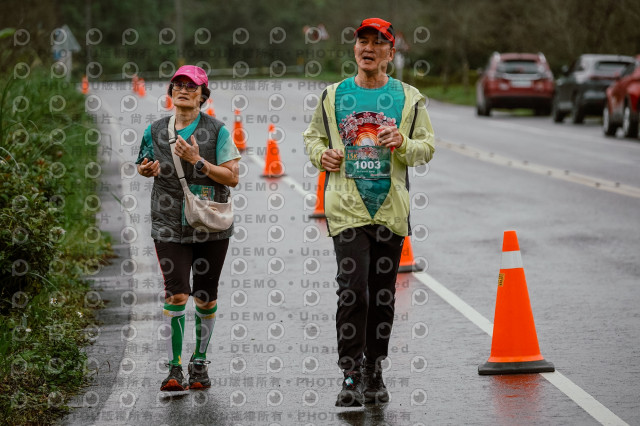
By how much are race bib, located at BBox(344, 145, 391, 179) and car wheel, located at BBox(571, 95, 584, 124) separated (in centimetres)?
2721

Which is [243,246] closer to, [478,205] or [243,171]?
[478,205]

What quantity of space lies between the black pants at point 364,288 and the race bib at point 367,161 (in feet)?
0.90

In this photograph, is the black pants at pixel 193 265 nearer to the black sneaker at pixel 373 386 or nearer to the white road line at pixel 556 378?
the black sneaker at pixel 373 386

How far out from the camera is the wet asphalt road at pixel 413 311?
6551mm

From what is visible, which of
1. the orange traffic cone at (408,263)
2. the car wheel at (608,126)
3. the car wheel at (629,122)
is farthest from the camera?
the car wheel at (608,126)

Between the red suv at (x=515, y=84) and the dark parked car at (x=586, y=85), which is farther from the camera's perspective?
the red suv at (x=515, y=84)

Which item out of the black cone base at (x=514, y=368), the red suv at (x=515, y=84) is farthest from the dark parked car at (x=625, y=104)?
the black cone base at (x=514, y=368)

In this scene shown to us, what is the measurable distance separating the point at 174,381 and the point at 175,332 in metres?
0.26

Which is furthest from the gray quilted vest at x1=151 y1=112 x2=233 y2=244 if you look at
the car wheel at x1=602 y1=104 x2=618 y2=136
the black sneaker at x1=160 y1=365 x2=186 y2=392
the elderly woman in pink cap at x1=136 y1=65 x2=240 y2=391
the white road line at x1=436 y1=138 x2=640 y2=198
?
the car wheel at x1=602 y1=104 x2=618 y2=136

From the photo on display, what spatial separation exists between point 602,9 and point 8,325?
1440 inches

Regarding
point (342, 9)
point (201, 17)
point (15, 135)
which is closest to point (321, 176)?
point (15, 135)

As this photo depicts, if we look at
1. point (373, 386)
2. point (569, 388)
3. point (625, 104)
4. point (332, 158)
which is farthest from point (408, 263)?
point (625, 104)

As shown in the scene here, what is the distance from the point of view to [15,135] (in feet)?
37.6

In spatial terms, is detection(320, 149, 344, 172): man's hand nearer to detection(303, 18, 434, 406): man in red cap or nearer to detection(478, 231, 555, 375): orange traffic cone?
detection(303, 18, 434, 406): man in red cap
